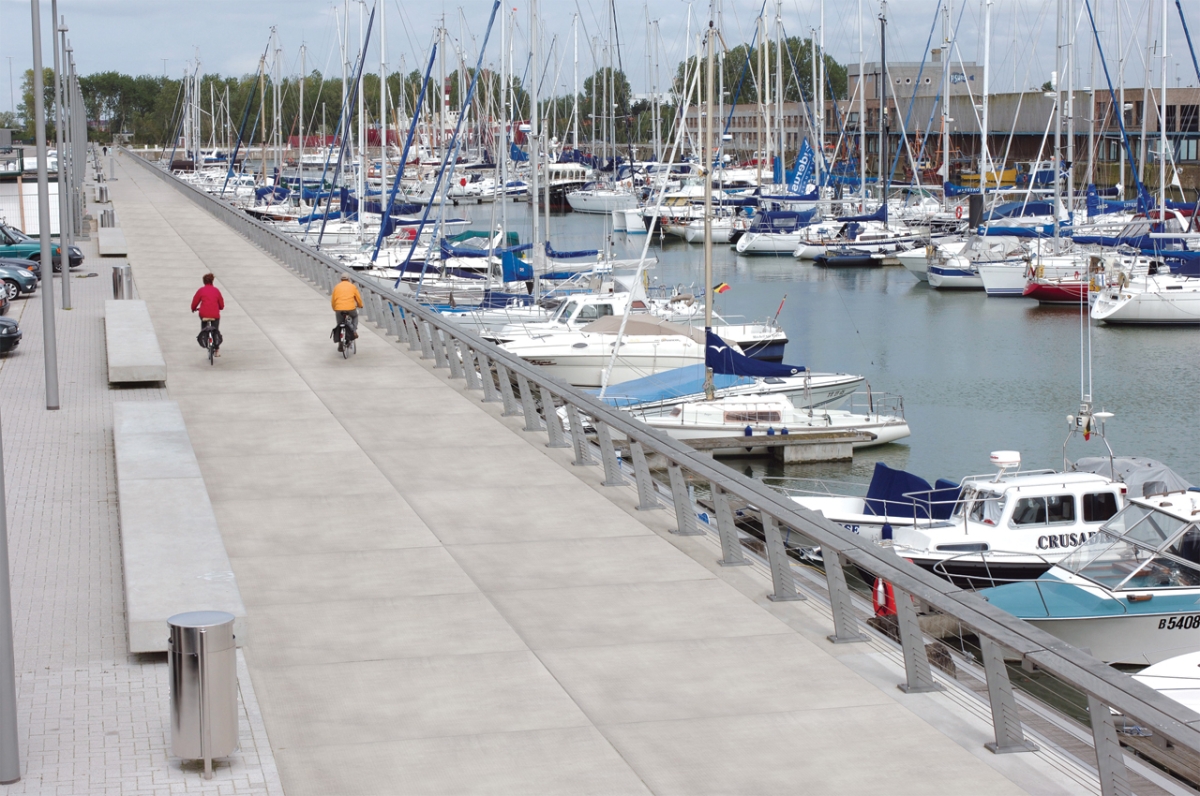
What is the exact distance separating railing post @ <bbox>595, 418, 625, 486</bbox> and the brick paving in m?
4.68

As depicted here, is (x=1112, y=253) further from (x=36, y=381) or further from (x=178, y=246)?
(x=36, y=381)

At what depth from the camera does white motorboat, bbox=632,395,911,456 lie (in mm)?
31594

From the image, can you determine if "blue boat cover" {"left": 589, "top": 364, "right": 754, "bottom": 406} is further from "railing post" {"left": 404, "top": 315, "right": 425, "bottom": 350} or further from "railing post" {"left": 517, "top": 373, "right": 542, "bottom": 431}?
"railing post" {"left": 517, "top": 373, "right": 542, "bottom": 431}

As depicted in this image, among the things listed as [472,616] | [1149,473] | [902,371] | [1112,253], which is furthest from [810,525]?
[1112,253]

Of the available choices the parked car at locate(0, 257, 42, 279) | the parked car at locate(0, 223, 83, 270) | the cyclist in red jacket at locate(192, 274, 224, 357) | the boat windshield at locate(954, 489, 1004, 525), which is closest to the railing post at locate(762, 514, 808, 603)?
the boat windshield at locate(954, 489, 1004, 525)

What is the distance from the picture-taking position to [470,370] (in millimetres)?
21188

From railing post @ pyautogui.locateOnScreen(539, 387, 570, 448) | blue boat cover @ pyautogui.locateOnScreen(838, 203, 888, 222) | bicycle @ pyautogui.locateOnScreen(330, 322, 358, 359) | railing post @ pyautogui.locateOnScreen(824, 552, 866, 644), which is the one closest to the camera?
railing post @ pyautogui.locateOnScreen(824, 552, 866, 644)

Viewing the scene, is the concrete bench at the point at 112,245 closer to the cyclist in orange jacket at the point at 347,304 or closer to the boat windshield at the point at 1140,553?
the cyclist in orange jacket at the point at 347,304

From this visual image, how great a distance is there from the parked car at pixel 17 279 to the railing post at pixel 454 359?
16.5 m

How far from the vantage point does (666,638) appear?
10.5m

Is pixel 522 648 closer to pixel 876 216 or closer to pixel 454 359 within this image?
pixel 454 359

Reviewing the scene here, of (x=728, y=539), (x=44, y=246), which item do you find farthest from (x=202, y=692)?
(x=44, y=246)

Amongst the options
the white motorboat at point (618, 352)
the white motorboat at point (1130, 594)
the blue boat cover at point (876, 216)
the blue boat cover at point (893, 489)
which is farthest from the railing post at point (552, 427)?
the blue boat cover at point (876, 216)

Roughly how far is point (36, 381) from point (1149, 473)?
17.0 meters
